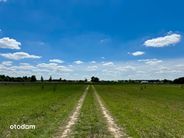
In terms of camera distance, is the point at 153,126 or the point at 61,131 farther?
the point at 153,126

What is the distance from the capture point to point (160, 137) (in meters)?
11.8

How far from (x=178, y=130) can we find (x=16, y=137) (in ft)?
25.2

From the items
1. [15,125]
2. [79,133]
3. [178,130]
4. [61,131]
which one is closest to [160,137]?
[178,130]

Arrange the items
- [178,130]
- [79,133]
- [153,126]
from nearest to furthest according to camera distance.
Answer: [79,133]
[178,130]
[153,126]

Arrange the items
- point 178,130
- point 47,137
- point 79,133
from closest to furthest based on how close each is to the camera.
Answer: point 47,137, point 79,133, point 178,130

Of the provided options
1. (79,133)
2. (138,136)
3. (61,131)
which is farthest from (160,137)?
(61,131)

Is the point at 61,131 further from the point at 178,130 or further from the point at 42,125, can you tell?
the point at 178,130

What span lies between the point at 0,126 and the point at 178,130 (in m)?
8.83

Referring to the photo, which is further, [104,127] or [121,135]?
[104,127]

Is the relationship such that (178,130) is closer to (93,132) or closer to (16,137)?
(93,132)

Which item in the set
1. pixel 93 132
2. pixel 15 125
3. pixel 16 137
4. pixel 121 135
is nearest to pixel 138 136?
pixel 121 135

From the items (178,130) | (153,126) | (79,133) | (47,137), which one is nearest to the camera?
(47,137)

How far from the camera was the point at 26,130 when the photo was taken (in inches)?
507

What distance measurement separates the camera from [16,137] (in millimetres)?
11359
